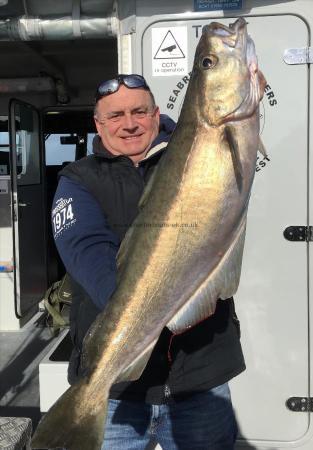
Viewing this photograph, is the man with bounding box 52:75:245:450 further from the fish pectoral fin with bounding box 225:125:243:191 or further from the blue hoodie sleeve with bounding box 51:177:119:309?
the fish pectoral fin with bounding box 225:125:243:191

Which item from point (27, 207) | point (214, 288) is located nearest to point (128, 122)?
point (214, 288)

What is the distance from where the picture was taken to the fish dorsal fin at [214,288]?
1570 mm

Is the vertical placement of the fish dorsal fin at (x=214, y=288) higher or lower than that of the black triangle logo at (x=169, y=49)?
lower

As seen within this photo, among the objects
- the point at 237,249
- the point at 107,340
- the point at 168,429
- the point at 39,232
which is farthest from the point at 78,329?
the point at 39,232

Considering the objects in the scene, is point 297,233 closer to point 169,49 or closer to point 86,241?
point 169,49

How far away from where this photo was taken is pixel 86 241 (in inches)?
68.2

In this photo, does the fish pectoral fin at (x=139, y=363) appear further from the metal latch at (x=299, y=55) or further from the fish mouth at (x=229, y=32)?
the metal latch at (x=299, y=55)

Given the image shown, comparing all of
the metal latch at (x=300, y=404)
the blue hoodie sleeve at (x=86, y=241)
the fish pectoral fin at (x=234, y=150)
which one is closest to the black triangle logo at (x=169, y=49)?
the blue hoodie sleeve at (x=86, y=241)

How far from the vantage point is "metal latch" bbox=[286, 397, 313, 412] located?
3.31m

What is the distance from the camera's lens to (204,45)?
1.52m

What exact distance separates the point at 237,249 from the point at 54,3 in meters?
2.82

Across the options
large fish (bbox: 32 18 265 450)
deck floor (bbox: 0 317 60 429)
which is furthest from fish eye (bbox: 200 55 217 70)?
deck floor (bbox: 0 317 60 429)

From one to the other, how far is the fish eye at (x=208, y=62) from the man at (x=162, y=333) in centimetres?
47

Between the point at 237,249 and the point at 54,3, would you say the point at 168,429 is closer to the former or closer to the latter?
the point at 237,249
